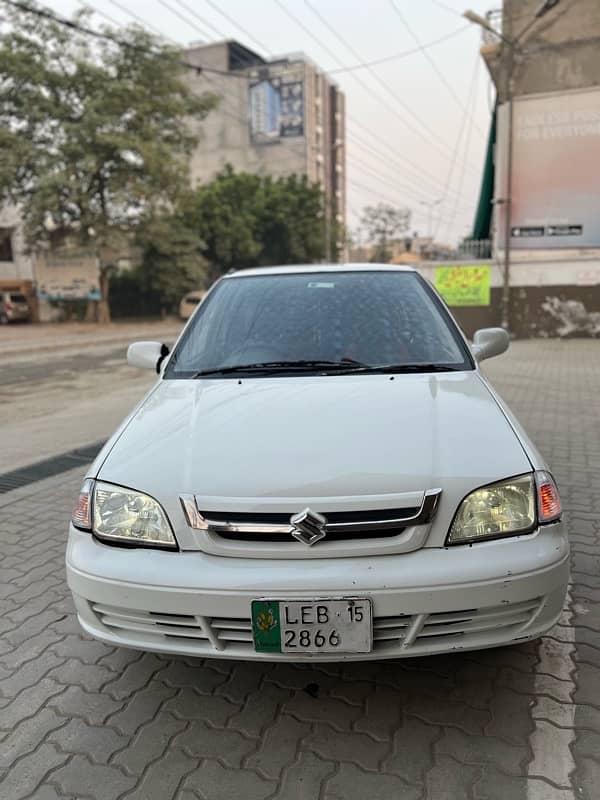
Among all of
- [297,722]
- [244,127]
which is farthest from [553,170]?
[244,127]

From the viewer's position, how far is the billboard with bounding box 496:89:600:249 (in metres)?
15.2

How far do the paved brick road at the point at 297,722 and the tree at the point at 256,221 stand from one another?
99.0ft

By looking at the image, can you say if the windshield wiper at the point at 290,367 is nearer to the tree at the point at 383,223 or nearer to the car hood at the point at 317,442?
the car hood at the point at 317,442

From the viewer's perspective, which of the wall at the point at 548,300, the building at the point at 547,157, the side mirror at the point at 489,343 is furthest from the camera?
the wall at the point at 548,300

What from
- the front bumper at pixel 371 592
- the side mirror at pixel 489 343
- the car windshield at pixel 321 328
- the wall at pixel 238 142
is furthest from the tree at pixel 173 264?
the wall at pixel 238 142

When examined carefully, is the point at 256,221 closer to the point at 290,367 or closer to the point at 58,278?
the point at 58,278

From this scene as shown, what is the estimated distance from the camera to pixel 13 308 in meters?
29.0

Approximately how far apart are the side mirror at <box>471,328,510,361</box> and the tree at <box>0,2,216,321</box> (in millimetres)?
22717

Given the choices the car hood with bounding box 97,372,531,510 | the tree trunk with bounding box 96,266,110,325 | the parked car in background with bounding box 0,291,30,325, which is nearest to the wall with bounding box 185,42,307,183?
the parked car in background with bounding box 0,291,30,325

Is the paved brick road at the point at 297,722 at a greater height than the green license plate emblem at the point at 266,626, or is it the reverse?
the green license plate emblem at the point at 266,626

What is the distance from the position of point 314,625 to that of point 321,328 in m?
1.64

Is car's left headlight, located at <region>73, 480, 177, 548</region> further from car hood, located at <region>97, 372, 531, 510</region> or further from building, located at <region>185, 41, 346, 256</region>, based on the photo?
building, located at <region>185, 41, 346, 256</region>

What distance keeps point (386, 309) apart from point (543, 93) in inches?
596

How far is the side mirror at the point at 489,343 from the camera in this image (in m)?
3.46
